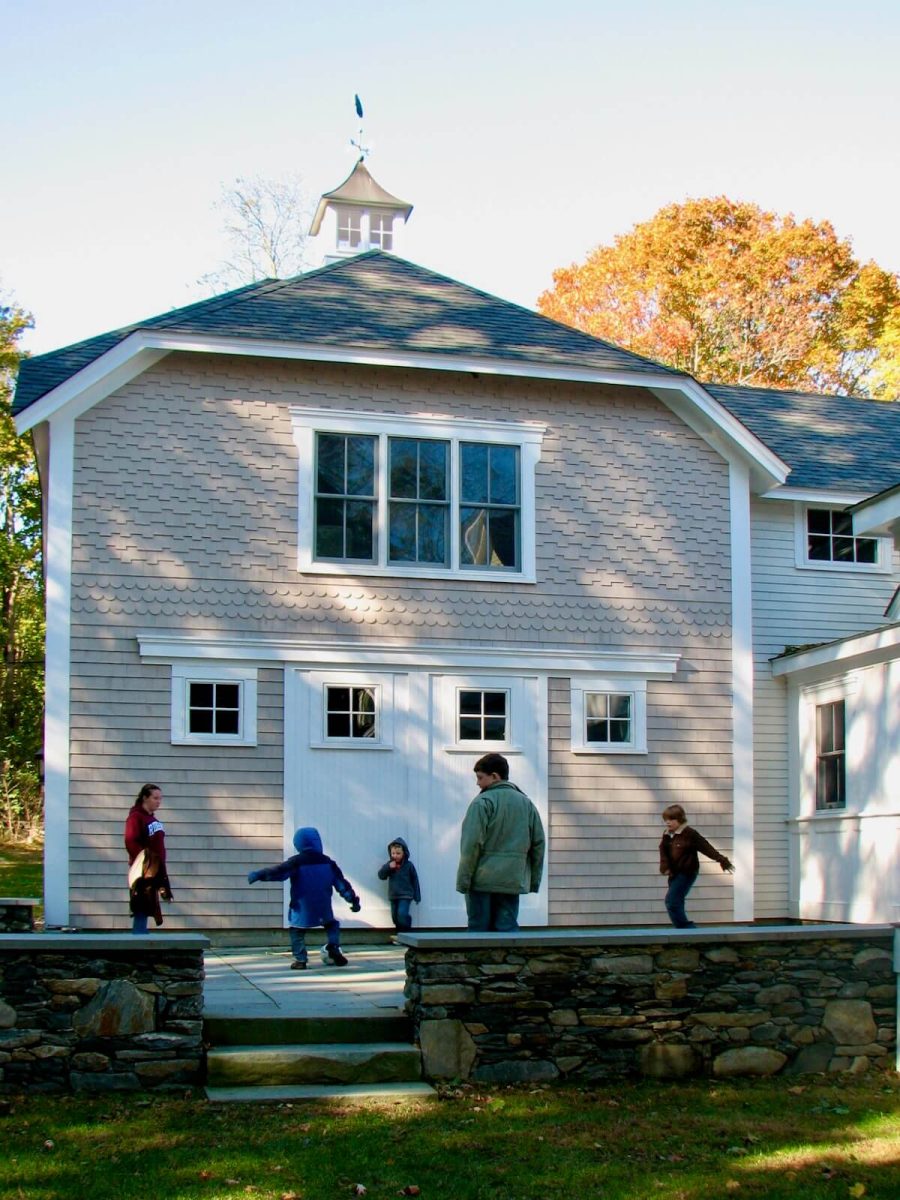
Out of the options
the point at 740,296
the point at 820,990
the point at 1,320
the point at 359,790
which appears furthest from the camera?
the point at 1,320

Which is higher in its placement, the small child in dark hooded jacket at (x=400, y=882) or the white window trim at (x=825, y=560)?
the white window trim at (x=825, y=560)

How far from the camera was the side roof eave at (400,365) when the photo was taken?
14.6 meters

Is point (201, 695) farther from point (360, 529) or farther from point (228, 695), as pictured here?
point (360, 529)

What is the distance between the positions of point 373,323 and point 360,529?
226 centimetres

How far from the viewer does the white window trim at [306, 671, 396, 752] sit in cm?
1513

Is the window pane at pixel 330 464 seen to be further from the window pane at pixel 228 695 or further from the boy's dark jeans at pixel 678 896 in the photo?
the boy's dark jeans at pixel 678 896

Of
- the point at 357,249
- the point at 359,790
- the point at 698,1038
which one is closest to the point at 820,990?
the point at 698,1038

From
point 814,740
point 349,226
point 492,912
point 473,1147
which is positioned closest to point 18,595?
point 349,226

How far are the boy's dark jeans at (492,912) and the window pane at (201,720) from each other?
561 cm

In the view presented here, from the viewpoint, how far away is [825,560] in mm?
17719

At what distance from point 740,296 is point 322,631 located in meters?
22.5

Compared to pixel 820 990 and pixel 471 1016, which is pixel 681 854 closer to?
pixel 820 990

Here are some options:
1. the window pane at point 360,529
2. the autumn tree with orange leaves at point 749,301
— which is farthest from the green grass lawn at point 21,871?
the autumn tree with orange leaves at point 749,301

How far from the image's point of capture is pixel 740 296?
34.9 metres
